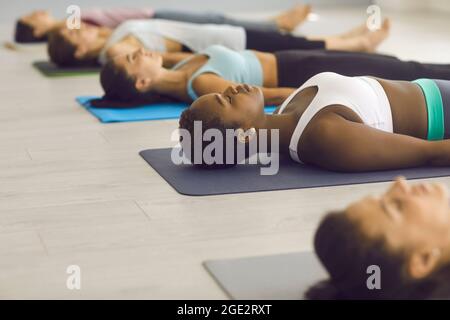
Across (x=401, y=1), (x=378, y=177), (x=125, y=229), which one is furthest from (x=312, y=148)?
(x=401, y=1)

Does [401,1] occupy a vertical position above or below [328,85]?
below

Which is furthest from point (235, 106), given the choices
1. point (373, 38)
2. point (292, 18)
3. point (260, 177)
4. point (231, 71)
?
point (292, 18)

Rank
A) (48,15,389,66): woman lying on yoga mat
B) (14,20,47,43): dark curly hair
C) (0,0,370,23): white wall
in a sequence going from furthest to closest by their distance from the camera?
(0,0,370,23): white wall < (14,20,47,43): dark curly hair < (48,15,389,66): woman lying on yoga mat

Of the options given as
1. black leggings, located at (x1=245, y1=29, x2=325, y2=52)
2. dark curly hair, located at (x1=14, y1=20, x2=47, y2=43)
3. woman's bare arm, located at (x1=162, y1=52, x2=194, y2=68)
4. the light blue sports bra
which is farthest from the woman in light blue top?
dark curly hair, located at (x1=14, y1=20, x2=47, y2=43)

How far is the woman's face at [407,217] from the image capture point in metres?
1.65

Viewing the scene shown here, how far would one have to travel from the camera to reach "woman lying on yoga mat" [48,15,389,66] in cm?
455

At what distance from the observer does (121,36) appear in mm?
4574

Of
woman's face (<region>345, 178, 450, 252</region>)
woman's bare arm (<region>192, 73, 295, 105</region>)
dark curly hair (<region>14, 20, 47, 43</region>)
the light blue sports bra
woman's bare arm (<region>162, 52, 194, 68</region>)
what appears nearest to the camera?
woman's face (<region>345, 178, 450, 252</region>)

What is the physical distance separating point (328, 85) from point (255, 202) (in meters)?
0.50

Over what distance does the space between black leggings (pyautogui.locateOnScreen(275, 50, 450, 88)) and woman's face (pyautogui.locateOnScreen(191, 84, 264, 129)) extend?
1.06 m

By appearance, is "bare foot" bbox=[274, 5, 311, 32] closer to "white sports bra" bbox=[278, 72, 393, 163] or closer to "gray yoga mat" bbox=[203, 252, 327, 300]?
"white sports bra" bbox=[278, 72, 393, 163]
